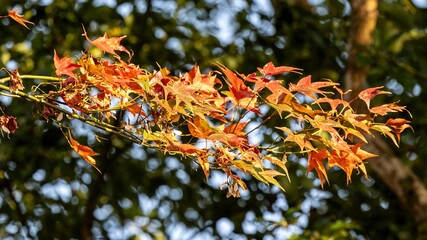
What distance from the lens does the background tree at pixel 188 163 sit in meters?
2.75

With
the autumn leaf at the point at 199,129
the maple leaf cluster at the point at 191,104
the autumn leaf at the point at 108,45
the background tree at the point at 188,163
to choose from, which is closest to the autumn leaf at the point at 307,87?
the maple leaf cluster at the point at 191,104

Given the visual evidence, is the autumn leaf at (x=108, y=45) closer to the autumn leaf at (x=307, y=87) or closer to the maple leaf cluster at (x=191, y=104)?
the maple leaf cluster at (x=191, y=104)

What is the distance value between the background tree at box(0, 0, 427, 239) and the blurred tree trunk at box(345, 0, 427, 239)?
1cm

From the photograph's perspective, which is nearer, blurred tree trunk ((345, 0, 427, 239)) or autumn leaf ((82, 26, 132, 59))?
autumn leaf ((82, 26, 132, 59))

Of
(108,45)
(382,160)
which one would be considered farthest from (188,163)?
(108,45)

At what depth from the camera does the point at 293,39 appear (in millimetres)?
3043

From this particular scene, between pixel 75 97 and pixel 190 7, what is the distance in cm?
235

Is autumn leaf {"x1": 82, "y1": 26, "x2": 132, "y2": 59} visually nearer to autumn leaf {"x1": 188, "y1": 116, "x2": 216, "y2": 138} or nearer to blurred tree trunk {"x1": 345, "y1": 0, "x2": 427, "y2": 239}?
autumn leaf {"x1": 188, "y1": 116, "x2": 216, "y2": 138}

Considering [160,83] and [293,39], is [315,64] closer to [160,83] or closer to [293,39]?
[293,39]

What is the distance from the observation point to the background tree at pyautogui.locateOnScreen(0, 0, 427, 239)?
2752 millimetres

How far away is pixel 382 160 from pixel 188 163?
725 mm

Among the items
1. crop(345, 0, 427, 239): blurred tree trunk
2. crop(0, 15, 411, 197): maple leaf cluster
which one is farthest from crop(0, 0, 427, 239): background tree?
crop(0, 15, 411, 197): maple leaf cluster

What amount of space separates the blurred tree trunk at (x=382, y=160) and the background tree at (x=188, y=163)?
15mm

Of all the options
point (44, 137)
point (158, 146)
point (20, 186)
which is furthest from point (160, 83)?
point (20, 186)
